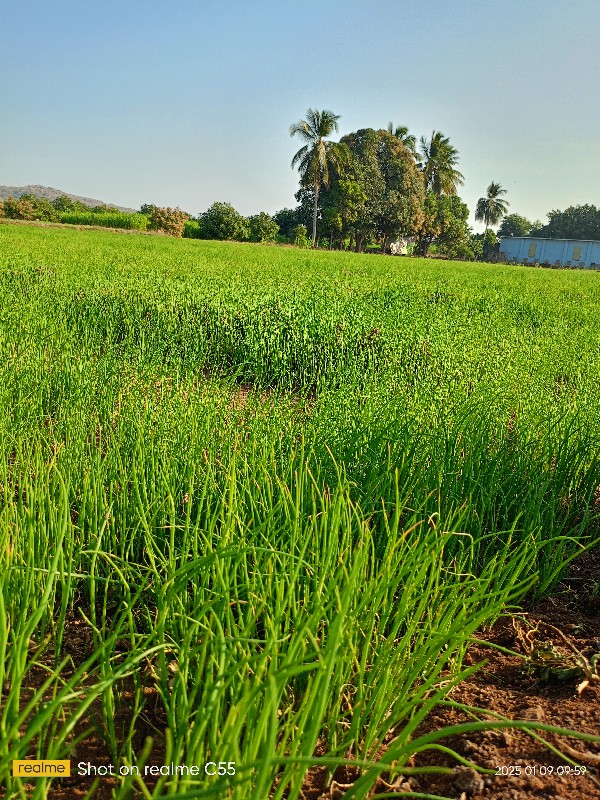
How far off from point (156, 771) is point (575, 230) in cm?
8398

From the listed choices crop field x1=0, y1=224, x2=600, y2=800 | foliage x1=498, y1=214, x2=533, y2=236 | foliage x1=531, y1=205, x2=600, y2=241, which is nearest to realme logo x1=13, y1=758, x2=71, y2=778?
crop field x1=0, y1=224, x2=600, y2=800

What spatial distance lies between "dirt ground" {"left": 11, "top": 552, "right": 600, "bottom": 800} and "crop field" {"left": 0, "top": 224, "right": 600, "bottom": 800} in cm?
3

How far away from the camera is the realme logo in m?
1.07

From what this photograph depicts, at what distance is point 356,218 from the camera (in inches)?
1863

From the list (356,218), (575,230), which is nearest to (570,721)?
(356,218)

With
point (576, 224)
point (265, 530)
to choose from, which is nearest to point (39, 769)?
point (265, 530)

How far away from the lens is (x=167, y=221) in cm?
4228

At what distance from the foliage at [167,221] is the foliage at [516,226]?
60.9 meters

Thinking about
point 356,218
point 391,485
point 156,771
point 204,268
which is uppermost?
point 356,218

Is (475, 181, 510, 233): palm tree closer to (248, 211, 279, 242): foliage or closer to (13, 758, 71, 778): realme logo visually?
(248, 211, 279, 242): foliage

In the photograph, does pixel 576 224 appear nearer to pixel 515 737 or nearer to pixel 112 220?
pixel 112 220

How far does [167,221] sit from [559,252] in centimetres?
3448

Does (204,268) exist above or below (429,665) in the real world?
above

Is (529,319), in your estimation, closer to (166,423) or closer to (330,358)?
(330,358)
